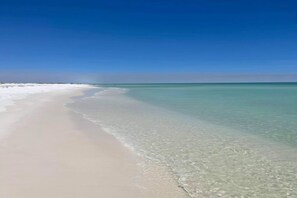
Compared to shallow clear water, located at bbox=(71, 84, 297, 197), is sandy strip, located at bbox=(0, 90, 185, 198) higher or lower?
higher

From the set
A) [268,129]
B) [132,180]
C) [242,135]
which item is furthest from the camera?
[268,129]

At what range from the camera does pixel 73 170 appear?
264 inches

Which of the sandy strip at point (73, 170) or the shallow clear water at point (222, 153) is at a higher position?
the sandy strip at point (73, 170)

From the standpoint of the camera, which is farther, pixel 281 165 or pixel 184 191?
pixel 281 165

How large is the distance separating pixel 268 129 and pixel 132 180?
28.1 feet

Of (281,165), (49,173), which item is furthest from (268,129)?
(49,173)

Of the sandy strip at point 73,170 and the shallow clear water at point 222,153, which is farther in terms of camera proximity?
the shallow clear water at point 222,153

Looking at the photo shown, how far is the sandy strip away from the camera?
17.9 feet

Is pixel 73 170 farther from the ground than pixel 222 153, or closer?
farther from the ground

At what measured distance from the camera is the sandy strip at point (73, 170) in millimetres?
5465

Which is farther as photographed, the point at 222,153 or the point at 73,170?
the point at 222,153

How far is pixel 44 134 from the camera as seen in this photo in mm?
11023

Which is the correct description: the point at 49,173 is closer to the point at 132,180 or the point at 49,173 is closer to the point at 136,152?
the point at 132,180

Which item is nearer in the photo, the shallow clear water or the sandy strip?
the sandy strip
